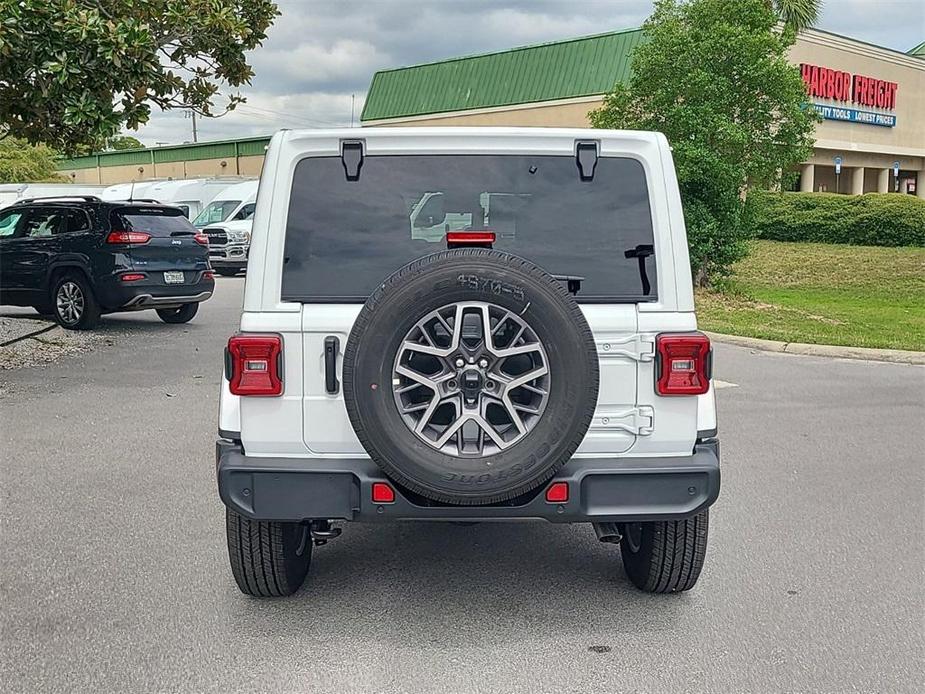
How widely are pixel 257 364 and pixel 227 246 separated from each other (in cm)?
2116

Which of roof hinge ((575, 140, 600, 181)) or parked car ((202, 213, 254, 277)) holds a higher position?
roof hinge ((575, 140, 600, 181))

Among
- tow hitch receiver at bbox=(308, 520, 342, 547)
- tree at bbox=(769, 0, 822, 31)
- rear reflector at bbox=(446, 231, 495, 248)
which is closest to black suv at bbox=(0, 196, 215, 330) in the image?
tow hitch receiver at bbox=(308, 520, 342, 547)

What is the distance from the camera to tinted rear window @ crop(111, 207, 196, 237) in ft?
42.9

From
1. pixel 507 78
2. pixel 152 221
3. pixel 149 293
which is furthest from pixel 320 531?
pixel 507 78

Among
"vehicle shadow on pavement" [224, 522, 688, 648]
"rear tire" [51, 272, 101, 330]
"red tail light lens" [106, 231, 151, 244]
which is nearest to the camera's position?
"vehicle shadow on pavement" [224, 522, 688, 648]

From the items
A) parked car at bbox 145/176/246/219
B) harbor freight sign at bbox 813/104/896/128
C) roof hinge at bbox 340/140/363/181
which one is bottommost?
roof hinge at bbox 340/140/363/181

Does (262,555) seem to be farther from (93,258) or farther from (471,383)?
(93,258)

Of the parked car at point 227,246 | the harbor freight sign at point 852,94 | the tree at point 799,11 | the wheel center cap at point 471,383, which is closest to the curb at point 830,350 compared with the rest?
the wheel center cap at point 471,383

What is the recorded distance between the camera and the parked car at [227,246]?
24156mm

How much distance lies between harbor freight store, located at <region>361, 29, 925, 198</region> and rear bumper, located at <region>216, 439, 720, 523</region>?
27772 mm

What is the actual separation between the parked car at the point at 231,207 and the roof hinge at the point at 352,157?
2240 centimetres

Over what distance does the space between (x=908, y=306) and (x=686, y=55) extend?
561cm

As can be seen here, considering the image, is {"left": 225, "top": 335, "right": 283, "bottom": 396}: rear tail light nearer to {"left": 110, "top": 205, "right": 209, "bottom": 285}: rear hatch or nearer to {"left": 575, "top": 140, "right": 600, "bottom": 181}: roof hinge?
{"left": 575, "top": 140, "right": 600, "bottom": 181}: roof hinge

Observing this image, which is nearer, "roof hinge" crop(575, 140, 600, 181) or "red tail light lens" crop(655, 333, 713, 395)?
"red tail light lens" crop(655, 333, 713, 395)
